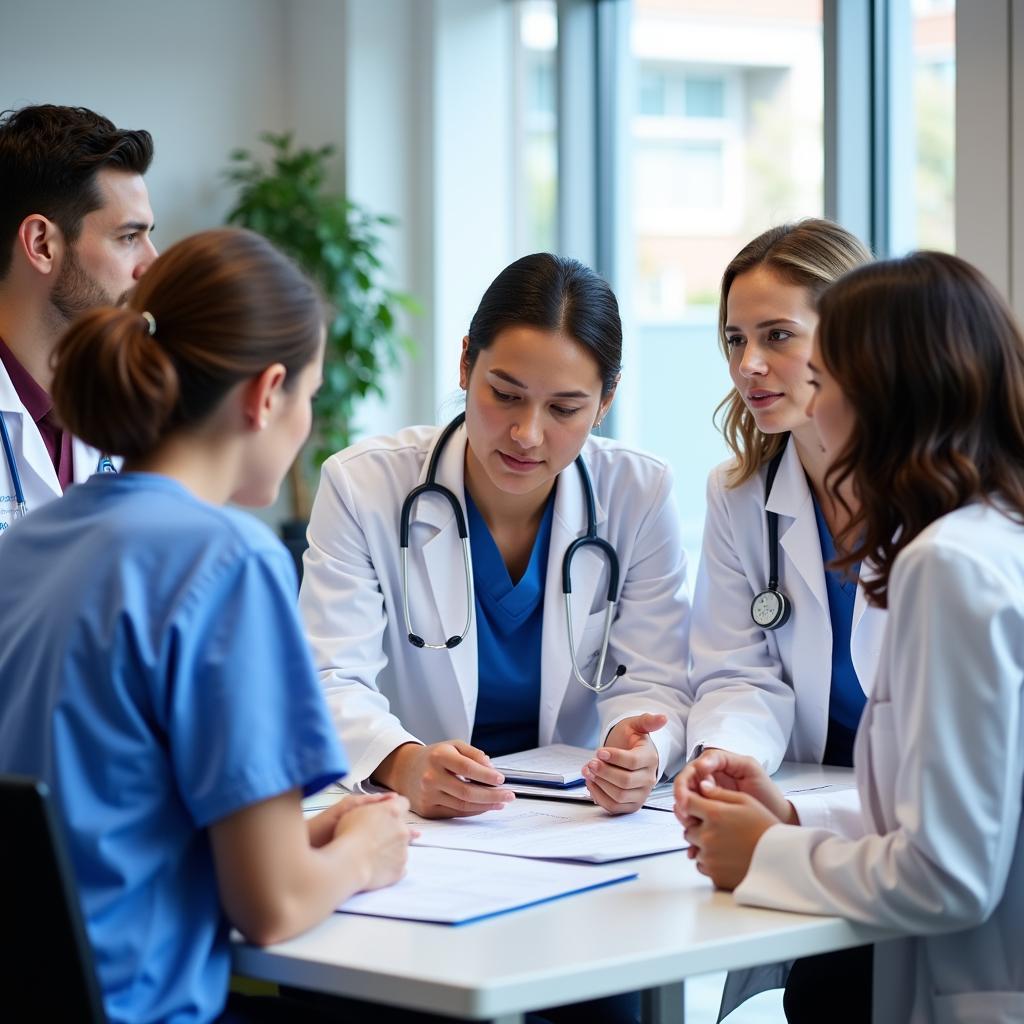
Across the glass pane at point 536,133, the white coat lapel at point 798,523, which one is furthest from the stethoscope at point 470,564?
the glass pane at point 536,133

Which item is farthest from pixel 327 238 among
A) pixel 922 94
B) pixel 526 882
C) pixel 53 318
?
pixel 526 882

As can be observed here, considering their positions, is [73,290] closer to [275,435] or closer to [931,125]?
[275,435]

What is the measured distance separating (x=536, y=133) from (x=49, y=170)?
2.52 meters

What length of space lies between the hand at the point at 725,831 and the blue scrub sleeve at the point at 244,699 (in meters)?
0.39

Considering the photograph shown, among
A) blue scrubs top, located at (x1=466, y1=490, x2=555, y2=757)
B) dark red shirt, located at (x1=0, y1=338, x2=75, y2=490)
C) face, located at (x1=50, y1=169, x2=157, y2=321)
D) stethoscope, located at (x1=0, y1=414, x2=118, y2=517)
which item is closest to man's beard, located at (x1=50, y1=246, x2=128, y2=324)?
face, located at (x1=50, y1=169, x2=157, y2=321)

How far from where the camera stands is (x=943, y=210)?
2963mm

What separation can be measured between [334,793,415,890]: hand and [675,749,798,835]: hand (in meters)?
0.28

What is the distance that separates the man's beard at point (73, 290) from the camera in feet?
6.73

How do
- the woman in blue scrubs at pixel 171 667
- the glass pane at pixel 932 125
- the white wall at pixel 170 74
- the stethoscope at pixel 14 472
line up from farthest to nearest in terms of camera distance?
the white wall at pixel 170 74
the glass pane at pixel 932 125
the stethoscope at pixel 14 472
the woman in blue scrubs at pixel 171 667

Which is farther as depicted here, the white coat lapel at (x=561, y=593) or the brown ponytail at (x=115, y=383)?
the white coat lapel at (x=561, y=593)

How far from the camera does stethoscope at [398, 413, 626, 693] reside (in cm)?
186

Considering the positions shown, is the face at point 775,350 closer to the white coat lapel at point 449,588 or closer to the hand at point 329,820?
the white coat lapel at point 449,588

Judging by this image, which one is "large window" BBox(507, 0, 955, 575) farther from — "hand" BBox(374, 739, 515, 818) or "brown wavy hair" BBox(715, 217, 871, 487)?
"hand" BBox(374, 739, 515, 818)

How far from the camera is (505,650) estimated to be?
6.33 feet
